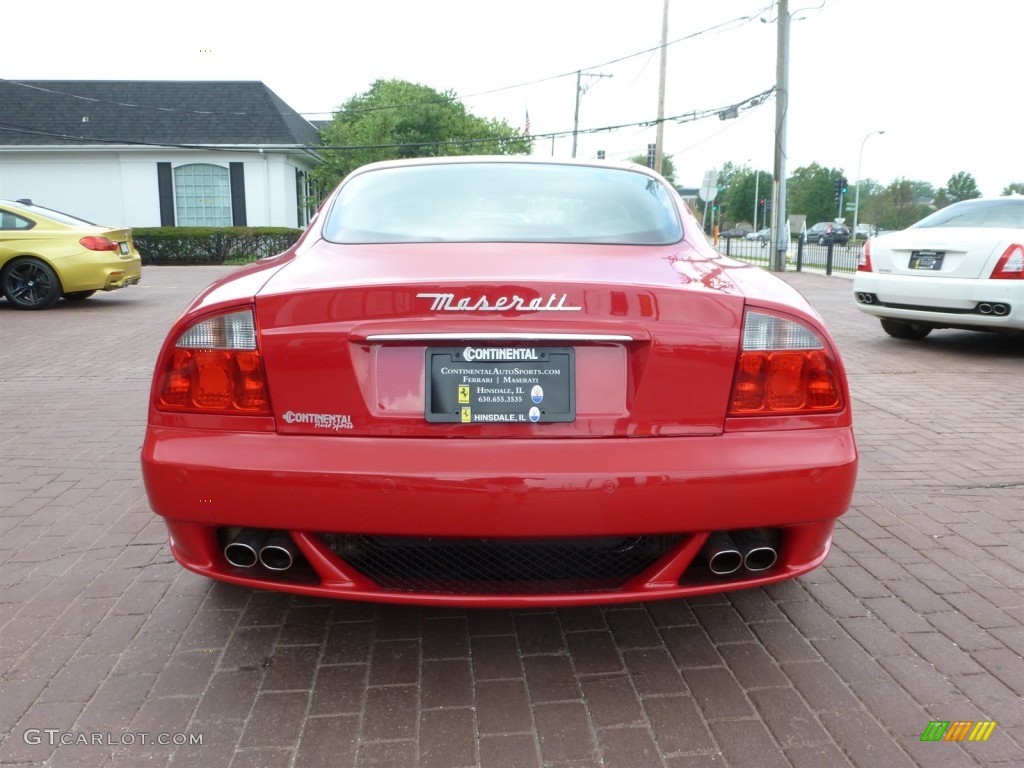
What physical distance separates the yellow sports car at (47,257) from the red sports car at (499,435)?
1039 centimetres

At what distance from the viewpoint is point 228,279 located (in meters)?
2.72

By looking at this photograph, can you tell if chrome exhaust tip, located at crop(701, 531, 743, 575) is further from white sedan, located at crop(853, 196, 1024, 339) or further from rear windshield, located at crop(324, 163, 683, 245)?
white sedan, located at crop(853, 196, 1024, 339)

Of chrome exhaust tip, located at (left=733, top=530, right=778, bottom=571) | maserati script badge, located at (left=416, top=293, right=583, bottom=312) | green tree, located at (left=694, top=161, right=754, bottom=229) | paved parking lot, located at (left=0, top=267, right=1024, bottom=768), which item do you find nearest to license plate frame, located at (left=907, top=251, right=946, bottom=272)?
paved parking lot, located at (left=0, top=267, right=1024, bottom=768)

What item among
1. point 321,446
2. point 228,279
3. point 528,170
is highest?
point 528,170

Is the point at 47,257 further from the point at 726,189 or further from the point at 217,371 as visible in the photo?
the point at 726,189

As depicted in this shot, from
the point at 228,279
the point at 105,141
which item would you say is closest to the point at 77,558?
the point at 228,279

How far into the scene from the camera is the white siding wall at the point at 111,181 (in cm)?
2877

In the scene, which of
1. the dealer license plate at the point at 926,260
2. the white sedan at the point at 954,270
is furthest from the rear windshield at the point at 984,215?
the dealer license plate at the point at 926,260

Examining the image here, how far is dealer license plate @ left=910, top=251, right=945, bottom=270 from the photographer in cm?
805

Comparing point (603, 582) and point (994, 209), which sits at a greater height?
point (994, 209)

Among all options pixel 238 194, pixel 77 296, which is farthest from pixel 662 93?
pixel 77 296

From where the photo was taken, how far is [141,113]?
99.2ft

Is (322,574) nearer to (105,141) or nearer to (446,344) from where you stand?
(446,344)

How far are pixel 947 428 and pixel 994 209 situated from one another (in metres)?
3.98
